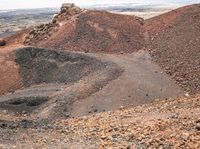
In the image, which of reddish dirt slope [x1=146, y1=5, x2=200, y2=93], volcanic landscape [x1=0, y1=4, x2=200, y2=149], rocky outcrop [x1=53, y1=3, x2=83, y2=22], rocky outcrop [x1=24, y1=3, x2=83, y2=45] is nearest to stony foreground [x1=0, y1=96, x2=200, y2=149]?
volcanic landscape [x1=0, y1=4, x2=200, y2=149]

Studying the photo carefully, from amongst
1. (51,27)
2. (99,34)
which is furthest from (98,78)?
(51,27)

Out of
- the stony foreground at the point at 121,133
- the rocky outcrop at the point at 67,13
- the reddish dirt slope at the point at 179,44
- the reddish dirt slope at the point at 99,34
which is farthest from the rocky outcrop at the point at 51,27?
the stony foreground at the point at 121,133

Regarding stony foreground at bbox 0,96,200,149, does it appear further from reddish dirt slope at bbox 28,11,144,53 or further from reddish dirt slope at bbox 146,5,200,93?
reddish dirt slope at bbox 28,11,144,53

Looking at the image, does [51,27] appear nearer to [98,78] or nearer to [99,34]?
[99,34]

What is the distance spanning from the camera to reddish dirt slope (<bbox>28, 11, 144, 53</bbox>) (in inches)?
A: 1208

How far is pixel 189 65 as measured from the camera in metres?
26.6

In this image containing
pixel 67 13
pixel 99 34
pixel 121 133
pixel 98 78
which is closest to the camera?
pixel 121 133

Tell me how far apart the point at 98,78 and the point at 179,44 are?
247 inches

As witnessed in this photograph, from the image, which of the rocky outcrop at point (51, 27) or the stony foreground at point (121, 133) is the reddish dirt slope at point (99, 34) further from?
the stony foreground at point (121, 133)

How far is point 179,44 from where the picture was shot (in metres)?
29.2

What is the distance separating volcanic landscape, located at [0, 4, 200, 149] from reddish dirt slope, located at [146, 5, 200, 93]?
64mm

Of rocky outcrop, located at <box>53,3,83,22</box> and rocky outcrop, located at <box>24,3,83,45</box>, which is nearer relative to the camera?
rocky outcrop, located at <box>24,3,83,45</box>

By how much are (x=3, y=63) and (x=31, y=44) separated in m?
4.58

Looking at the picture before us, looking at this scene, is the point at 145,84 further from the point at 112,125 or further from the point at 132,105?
the point at 112,125
